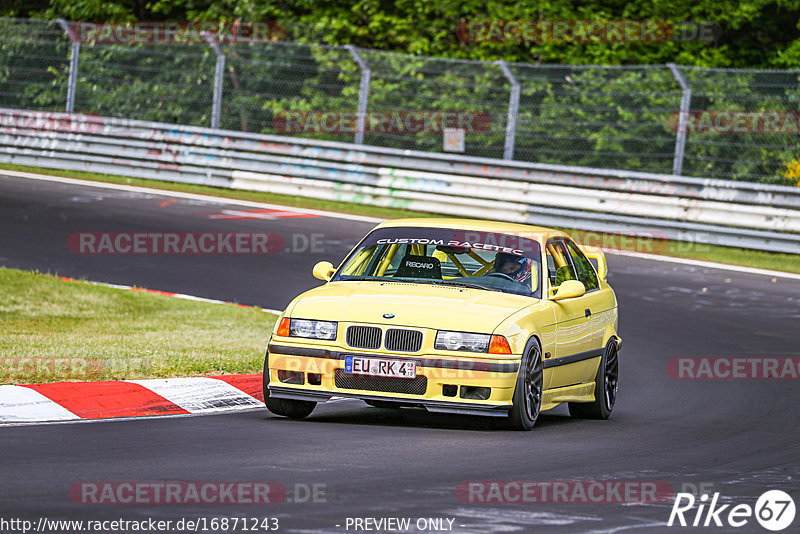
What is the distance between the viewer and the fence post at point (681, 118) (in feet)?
69.4

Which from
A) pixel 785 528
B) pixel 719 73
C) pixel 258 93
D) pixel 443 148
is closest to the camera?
pixel 785 528

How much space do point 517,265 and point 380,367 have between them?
68.4 inches

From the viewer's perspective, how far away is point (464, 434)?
8.91 meters

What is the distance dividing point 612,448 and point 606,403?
203cm

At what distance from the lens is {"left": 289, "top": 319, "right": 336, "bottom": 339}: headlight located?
898 centimetres

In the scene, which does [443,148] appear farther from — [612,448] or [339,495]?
[339,495]

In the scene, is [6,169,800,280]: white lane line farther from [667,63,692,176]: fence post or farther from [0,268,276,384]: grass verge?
[0,268,276,384]: grass verge

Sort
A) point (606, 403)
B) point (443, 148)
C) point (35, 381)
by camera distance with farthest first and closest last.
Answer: point (443, 148) < point (606, 403) < point (35, 381)

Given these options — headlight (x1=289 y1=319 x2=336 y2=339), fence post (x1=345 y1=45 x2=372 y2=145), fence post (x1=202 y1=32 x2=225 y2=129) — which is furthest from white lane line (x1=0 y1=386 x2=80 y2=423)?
fence post (x1=202 y1=32 x2=225 y2=129)

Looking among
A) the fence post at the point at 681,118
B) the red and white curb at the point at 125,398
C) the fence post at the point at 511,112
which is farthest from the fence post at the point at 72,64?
the red and white curb at the point at 125,398

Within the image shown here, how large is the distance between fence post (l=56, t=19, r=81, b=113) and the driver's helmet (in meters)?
17.2

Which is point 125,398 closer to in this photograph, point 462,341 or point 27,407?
point 27,407

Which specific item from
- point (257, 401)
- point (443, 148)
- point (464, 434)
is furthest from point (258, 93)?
point (464, 434)

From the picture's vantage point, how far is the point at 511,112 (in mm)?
22422
